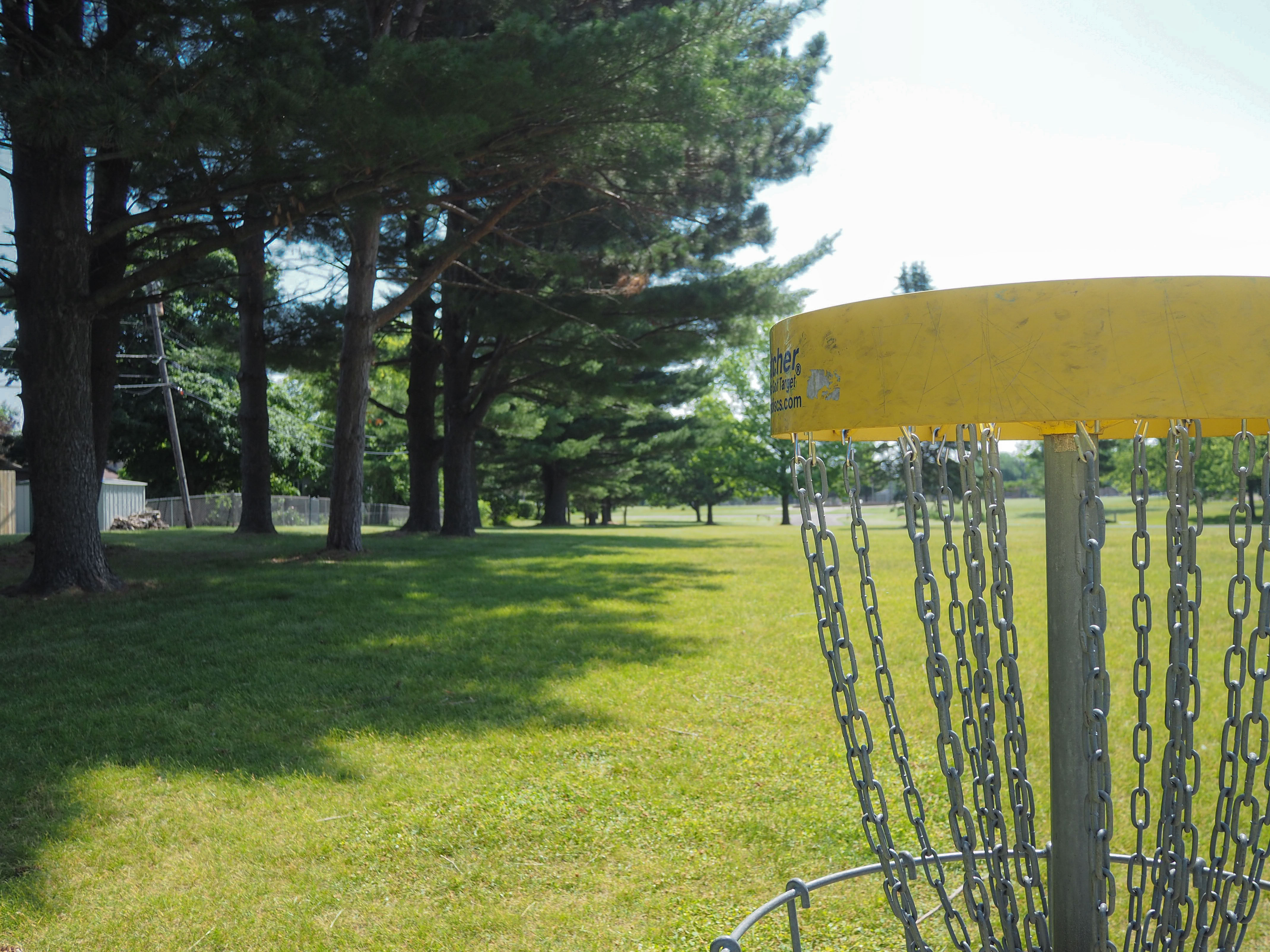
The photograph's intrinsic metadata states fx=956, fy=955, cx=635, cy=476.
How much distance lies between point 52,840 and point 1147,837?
422cm

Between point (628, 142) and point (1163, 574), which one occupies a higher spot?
point (628, 142)

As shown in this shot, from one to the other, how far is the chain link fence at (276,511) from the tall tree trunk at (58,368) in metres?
17.0

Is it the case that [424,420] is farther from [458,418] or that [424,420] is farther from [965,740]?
[965,740]

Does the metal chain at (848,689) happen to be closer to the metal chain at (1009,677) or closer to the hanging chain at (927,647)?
the hanging chain at (927,647)

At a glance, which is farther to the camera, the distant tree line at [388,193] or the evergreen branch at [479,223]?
the evergreen branch at [479,223]

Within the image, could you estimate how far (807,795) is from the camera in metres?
4.16

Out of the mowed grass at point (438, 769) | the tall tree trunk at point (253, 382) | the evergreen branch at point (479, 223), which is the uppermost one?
the evergreen branch at point (479, 223)

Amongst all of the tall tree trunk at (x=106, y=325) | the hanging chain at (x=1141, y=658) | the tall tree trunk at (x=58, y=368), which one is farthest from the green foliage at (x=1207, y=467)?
the hanging chain at (x=1141, y=658)

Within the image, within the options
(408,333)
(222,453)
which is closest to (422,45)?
(408,333)

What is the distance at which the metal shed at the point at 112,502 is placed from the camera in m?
26.4

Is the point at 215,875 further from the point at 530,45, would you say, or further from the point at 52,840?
the point at 530,45

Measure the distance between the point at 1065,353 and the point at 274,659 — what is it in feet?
19.7

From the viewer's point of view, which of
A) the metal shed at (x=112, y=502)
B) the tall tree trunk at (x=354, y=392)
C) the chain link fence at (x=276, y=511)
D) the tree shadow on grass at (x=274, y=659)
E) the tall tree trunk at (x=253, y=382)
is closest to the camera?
the tree shadow on grass at (x=274, y=659)

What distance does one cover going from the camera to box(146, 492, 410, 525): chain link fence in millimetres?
29984
